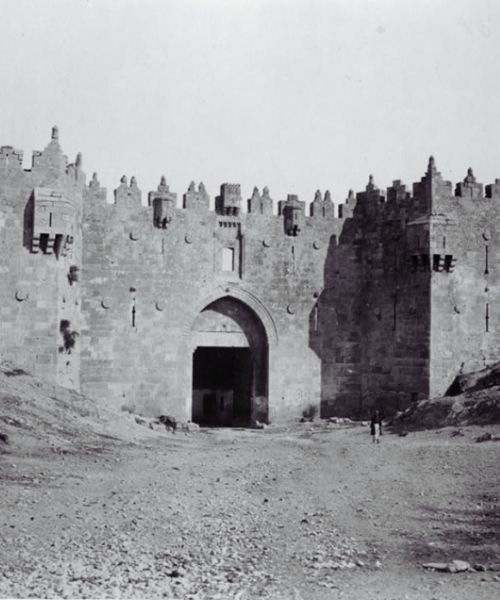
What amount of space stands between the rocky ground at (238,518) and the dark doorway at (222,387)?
33.7 feet

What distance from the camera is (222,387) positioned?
3178 cm

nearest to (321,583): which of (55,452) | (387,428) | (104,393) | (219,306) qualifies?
(55,452)

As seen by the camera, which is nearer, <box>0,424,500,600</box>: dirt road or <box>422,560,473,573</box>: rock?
<box>0,424,500,600</box>: dirt road

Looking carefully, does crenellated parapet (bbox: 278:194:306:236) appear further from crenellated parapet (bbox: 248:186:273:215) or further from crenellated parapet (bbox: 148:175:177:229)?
crenellated parapet (bbox: 148:175:177:229)

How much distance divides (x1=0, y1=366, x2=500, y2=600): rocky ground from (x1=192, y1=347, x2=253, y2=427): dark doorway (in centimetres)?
1027

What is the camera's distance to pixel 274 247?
92.7ft

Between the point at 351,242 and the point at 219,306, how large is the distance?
17.9 ft

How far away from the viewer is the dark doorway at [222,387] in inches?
1172

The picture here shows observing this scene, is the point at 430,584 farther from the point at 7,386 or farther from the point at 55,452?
the point at 7,386

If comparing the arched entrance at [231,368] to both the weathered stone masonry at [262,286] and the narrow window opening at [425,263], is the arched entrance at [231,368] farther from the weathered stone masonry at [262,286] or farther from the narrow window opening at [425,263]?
the narrow window opening at [425,263]

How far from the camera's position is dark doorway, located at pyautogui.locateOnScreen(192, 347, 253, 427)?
2977 cm

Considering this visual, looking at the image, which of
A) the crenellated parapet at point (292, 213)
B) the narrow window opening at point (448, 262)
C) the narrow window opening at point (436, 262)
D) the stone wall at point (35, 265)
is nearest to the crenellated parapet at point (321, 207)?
the crenellated parapet at point (292, 213)

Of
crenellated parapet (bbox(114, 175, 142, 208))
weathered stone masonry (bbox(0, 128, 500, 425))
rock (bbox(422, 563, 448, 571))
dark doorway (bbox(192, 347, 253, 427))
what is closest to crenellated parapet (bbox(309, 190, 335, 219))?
weathered stone masonry (bbox(0, 128, 500, 425))

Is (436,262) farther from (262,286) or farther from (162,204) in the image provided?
(162,204)
